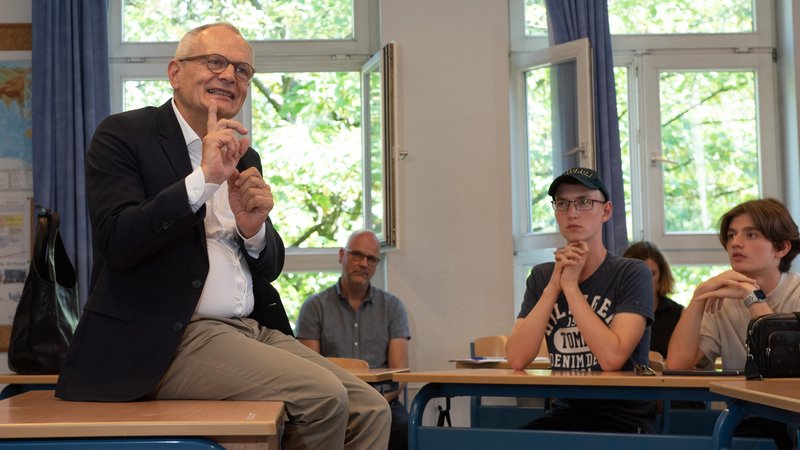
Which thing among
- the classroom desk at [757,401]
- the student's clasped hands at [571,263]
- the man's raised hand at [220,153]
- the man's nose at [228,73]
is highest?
the man's nose at [228,73]

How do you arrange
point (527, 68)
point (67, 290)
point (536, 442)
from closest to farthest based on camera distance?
point (536, 442) → point (67, 290) → point (527, 68)

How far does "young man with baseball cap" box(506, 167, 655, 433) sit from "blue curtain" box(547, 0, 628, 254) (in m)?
2.13

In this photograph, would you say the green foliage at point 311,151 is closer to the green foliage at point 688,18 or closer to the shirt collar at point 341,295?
A: the shirt collar at point 341,295

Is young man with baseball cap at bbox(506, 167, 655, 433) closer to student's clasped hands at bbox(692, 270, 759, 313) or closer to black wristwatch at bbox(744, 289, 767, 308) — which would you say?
student's clasped hands at bbox(692, 270, 759, 313)

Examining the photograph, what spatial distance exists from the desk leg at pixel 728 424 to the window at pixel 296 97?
11.9 ft

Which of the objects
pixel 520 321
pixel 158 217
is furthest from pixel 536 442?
pixel 158 217

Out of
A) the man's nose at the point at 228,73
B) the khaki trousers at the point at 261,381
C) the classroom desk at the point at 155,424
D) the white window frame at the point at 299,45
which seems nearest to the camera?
the classroom desk at the point at 155,424

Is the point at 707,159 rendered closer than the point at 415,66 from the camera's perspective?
No

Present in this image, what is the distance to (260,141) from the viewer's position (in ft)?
18.8

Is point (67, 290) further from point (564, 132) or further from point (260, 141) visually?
point (564, 132)

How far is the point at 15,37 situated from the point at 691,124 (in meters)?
3.98

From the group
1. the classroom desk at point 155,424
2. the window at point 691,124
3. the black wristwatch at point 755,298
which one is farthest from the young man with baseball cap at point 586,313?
the window at point 691,124

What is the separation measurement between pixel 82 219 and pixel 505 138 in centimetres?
238

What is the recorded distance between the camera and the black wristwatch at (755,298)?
2967mm
